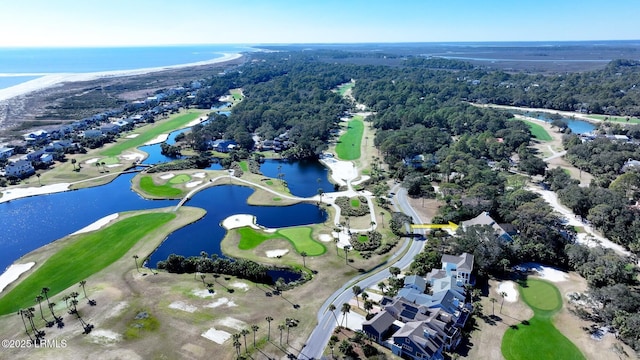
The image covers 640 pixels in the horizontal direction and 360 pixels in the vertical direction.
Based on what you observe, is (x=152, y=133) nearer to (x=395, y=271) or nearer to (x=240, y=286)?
(x=240, y=286)

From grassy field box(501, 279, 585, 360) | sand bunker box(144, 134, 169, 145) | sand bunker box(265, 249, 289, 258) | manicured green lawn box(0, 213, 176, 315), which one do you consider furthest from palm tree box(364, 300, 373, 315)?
sand bunker box(144, 134, 169, 145)

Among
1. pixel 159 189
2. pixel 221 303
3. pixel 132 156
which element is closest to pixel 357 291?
pixel 221 303

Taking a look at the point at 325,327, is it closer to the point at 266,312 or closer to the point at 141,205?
the point at 266,312

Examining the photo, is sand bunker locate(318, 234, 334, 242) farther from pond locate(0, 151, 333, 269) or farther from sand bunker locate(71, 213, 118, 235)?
sand bunker locate(71, 213, 118, 235)

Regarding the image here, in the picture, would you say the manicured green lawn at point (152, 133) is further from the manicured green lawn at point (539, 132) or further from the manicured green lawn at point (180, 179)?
the manicured green lawn at point (539, 132)

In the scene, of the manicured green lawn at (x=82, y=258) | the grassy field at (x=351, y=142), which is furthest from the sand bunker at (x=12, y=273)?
the grassy field at (x=351, y=142)
